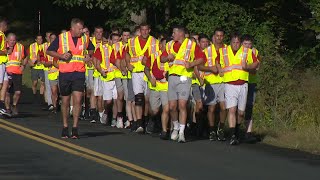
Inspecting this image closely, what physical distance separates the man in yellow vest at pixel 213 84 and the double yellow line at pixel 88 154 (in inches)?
113

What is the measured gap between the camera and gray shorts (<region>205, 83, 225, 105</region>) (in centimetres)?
1878

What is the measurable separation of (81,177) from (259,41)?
13.1 metres

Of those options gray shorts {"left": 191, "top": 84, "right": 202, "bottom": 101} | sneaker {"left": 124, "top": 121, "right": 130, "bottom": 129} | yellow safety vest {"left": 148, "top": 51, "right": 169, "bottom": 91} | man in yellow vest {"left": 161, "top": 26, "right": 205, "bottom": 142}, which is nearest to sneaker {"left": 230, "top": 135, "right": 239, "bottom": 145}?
man in yellow vest {"left": 161, "top": 26, "right": 205, "bottom": 142}

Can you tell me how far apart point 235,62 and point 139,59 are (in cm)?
257

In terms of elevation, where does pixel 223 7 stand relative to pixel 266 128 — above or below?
above

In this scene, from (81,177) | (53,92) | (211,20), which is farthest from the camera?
(211,20)

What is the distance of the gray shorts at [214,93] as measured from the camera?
18.8 m

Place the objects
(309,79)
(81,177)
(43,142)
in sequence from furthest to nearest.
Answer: (309,79) → (43,142) → (81,177)

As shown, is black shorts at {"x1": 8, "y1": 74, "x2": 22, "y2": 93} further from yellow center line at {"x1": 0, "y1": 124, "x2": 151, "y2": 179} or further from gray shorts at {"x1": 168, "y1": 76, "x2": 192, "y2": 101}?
gray shorts at {"x1": 168, "y1": 76, "x2": 192, "y2": 101}

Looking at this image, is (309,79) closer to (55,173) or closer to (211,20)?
(211,20)

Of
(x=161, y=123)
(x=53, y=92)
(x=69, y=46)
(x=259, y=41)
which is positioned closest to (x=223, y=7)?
(x=259, y=41)

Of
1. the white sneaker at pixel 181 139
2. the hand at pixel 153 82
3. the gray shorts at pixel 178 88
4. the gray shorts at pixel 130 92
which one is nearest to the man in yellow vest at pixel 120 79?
the gray shorts at pixel 130 92

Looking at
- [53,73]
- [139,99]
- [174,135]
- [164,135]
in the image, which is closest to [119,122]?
[139,99]

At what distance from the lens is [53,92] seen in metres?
24.6
